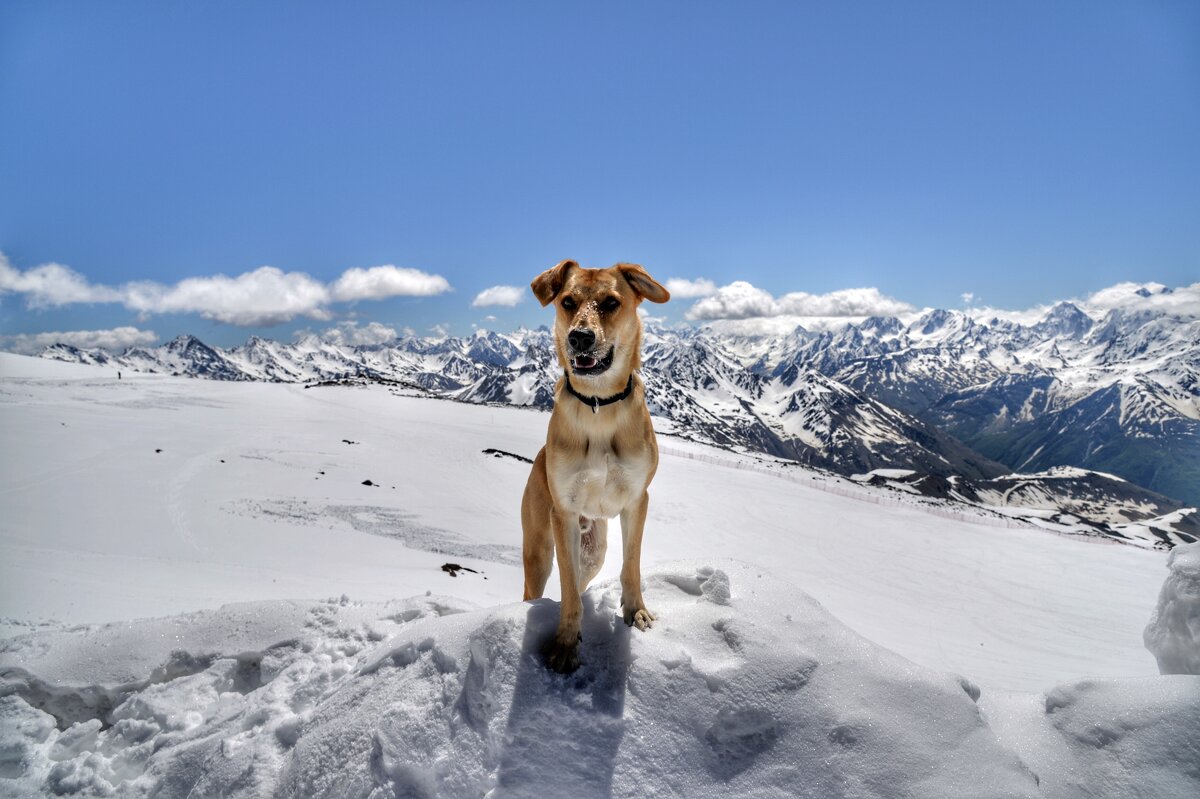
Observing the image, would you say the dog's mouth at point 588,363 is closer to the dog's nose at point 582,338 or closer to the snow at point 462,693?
the dog's nose at point 582,338

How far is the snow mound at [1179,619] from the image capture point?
5.06 meters

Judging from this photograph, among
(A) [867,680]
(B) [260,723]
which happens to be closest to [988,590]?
(A) [867,680]

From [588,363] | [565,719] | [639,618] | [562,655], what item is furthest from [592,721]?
[588,363]

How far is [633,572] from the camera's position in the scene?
459 centimetres

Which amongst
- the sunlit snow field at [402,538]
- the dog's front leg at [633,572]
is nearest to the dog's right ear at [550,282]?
the dog's front leg at [633,572]

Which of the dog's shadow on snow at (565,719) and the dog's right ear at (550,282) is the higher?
the dog's right ear at (550,282)

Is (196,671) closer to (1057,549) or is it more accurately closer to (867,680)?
(867,680)

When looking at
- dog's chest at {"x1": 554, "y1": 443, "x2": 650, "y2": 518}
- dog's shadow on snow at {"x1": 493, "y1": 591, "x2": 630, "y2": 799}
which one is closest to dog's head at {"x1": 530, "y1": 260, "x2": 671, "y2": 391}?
dog's chest at {"x1": 554, "y1": 443, "x2": 650, "y2": 518}

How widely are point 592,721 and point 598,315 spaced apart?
2758 millimetres

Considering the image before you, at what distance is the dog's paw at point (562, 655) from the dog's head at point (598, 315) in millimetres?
1935

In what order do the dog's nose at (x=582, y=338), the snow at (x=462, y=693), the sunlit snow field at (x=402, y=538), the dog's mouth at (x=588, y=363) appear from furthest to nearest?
the sunlit snow field at (x=402, y=538), the dog's mouth at (x=588, y=363), the dog's nose at (x=582, y=338), the snow at (x=462, y=693)

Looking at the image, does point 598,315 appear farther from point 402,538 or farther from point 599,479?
point 402,538

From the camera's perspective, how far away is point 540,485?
5.06 meters

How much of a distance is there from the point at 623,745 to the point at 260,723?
9.33 ft
